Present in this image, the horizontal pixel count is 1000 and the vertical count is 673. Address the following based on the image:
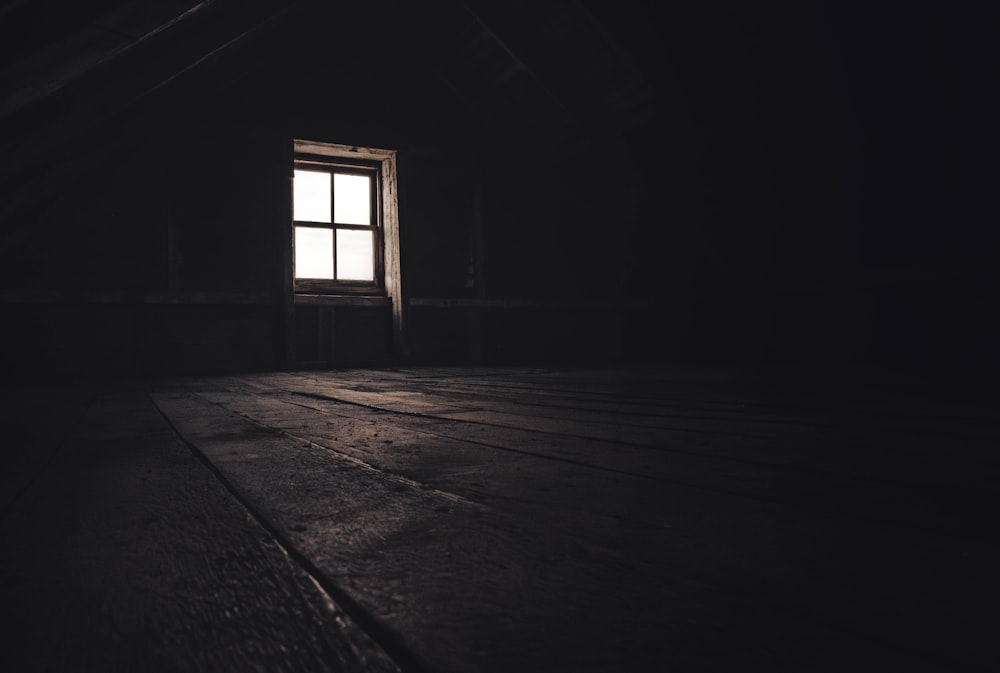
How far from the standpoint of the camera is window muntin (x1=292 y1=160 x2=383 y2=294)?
20.4 feet

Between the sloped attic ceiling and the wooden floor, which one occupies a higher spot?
the sloped attic ceiling

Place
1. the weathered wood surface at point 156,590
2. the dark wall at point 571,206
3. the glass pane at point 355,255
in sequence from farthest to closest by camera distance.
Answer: the glass pane at point 355,255
the dark wall at point 571,206
the weathered wood surface at point 156,590

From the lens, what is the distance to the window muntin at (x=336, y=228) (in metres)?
6.23

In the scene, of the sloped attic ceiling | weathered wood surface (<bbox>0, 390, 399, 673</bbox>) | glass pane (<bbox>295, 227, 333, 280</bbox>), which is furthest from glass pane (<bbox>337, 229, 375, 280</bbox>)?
weathered wood surface (<bbox>0, 390, 399, 673</bbox>)

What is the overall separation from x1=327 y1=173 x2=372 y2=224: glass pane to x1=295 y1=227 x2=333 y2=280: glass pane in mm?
257

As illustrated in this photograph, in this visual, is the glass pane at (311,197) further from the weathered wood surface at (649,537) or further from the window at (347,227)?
the weathered wood surface at (649,537)

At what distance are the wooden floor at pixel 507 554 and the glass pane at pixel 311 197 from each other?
5327 millimetres

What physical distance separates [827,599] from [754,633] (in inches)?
4.0

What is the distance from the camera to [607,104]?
19.2 ft

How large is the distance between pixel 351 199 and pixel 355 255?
0.64 m

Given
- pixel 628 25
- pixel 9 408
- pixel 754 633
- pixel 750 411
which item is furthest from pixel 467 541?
pixel 628 25

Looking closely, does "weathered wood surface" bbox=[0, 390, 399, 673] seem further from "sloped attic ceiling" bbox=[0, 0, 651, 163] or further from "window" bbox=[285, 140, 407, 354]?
"window" bbox=[285, 140, 407, 354]

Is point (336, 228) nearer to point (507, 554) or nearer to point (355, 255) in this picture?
point (355, 255)

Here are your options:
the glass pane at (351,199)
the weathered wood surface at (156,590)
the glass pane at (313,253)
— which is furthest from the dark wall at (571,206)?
the weathered wood surface at (156,590)
